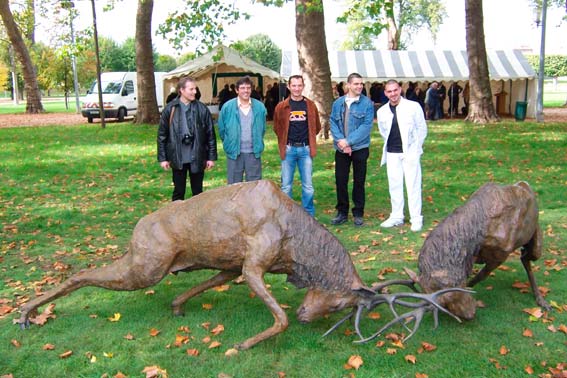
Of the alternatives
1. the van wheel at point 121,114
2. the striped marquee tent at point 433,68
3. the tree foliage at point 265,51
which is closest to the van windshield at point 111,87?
the van wheel at point 121,114

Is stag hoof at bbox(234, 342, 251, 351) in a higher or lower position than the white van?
lower

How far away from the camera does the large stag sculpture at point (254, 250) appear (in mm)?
4309

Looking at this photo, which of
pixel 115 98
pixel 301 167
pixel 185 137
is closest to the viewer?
pixel 185 137

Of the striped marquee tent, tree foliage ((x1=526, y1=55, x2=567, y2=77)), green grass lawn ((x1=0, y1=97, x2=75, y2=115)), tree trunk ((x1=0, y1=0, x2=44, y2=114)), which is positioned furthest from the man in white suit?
tree foliage ((x1=526, y1=55, x2=567, y2=77))

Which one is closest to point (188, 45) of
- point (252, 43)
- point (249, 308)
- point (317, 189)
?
point (317, 189)

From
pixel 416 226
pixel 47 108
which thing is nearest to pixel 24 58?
pixel 47 108

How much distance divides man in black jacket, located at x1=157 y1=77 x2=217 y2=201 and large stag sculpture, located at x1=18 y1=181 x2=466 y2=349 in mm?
2455

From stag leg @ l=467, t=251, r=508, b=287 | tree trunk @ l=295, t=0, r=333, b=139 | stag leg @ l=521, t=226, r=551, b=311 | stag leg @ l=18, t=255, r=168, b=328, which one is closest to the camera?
stag leg @ l=18, t=255, r=168, b=328

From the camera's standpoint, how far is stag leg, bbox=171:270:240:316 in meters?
4.99

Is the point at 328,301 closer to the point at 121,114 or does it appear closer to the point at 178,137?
the point at 178,137

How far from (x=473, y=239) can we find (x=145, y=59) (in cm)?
2091

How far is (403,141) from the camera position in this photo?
7.64 m

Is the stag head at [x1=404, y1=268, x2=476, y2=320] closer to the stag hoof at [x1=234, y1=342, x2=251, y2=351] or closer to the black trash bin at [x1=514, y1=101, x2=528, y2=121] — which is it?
the stag hoof at [x1=234, y1=342, x2=251, y2=351]

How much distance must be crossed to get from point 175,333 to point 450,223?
252 centimetres
